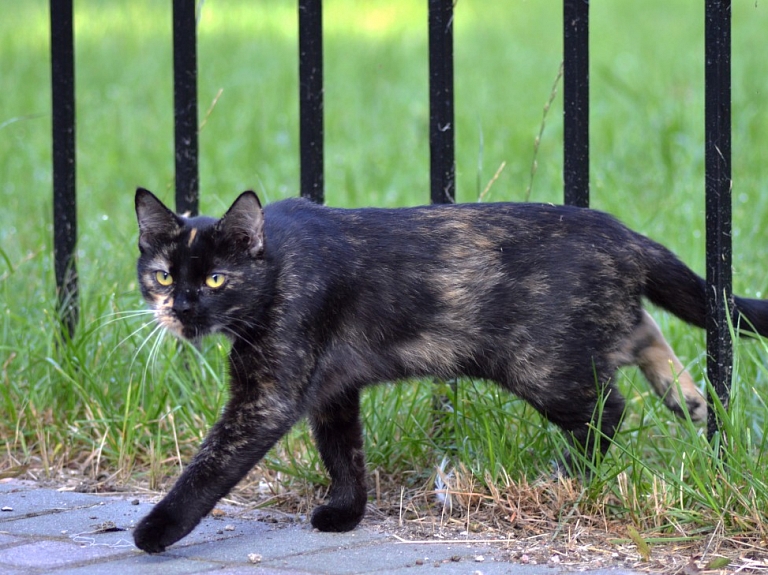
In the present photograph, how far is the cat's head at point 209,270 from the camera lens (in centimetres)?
283

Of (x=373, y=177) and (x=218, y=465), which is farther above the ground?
(x=373, y=177)

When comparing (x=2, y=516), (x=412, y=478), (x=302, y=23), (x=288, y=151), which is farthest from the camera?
(x=288, y=151)

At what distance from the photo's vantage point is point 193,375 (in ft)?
11.6

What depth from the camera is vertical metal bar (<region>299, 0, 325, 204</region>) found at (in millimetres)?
3467

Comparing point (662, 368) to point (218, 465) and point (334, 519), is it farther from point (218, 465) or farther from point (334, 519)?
point (218, 465)

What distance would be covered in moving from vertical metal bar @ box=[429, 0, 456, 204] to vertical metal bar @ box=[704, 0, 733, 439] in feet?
2.77

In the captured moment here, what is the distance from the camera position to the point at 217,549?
263cm

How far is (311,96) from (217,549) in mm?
1574

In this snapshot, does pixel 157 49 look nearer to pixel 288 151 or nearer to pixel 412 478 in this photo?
pixel 288 151

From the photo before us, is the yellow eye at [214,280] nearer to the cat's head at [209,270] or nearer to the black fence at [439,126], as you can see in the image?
the cat's head at [209,270]

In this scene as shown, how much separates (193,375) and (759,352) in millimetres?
1954

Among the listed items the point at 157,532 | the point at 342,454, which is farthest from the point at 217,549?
the point at 342,454

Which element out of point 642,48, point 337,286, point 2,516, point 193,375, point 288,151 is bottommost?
point 2,516

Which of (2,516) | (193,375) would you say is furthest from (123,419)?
(2,516)
